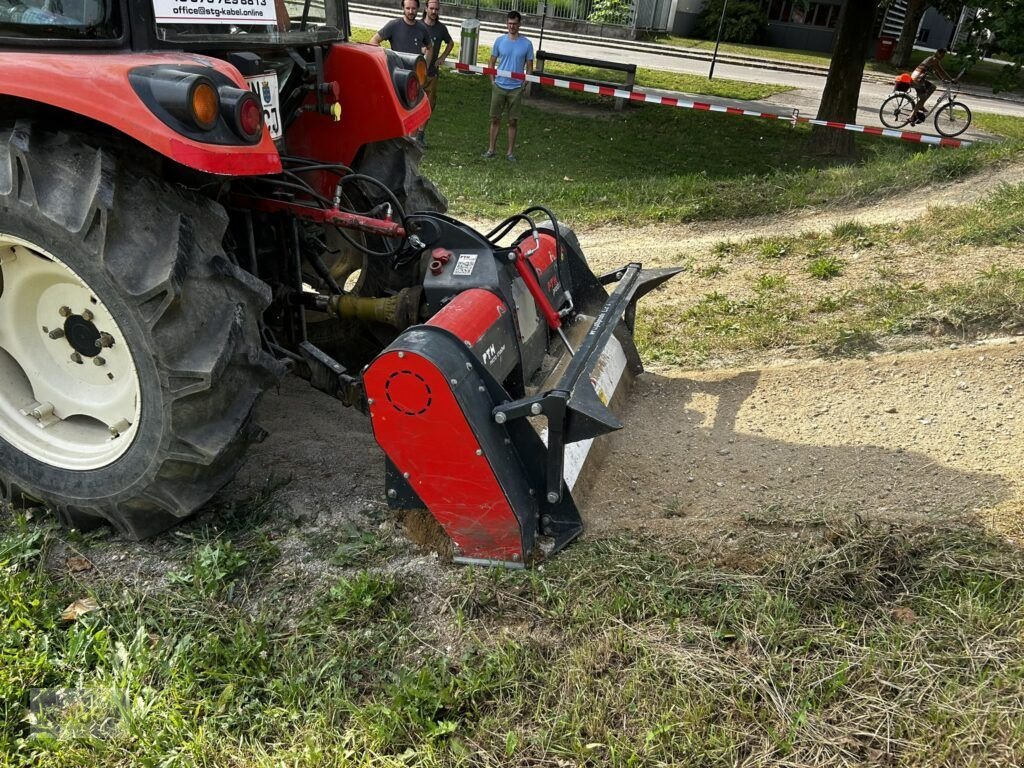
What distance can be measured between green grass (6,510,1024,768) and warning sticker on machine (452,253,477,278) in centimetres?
110

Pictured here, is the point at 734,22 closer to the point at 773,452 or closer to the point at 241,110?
the point at 773,452

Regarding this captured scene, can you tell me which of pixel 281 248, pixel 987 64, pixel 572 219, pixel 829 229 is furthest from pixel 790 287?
pixel 987 64

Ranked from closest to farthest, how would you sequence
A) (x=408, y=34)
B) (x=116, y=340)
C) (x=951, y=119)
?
(x=116, y=340) < (x=408, y=34) < (x=951, y=119)

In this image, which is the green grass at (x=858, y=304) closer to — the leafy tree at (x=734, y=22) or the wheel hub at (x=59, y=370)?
the wheel hub at (x=59, y=370)

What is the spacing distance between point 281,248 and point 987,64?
30.4 m

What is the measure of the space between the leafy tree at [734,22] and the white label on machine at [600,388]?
87.7ft

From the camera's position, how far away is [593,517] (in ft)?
10.2

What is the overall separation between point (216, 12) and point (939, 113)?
48.1 ft

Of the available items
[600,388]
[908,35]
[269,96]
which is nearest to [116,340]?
[269,96]

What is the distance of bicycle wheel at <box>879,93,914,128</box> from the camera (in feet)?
48.0

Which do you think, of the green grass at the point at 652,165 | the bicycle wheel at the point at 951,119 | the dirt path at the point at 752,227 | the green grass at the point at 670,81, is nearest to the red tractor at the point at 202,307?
the dirt path at the point at 752,227

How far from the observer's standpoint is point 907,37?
78.6 feet

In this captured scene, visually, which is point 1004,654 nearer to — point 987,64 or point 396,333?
point 396,333

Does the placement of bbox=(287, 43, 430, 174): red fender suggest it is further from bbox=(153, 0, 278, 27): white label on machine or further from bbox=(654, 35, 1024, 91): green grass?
bbox=(654, 35, 1024, 91): green grass
